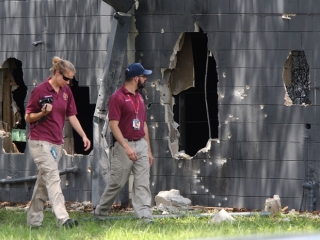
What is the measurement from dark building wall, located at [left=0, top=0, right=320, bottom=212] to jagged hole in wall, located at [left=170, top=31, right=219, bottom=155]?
0.37m

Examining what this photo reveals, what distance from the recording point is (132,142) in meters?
10.1

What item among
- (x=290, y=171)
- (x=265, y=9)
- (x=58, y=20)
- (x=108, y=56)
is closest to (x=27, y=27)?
(x=58, y=20)

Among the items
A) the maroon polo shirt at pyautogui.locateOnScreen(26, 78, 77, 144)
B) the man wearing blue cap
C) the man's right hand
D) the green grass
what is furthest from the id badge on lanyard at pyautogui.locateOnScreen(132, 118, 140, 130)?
the green grass

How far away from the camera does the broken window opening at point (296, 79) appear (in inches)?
473

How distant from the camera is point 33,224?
33.1 feet

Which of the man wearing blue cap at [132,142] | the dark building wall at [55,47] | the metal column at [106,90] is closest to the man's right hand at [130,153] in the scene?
the man wearing blue cap at [132,142]

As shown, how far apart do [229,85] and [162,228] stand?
3160mm

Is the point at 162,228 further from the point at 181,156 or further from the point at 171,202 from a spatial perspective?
the point at 181,156

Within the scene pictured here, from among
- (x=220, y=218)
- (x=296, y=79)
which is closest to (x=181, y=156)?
(x=296, y=79)

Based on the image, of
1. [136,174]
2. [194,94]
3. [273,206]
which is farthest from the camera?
[194,94]

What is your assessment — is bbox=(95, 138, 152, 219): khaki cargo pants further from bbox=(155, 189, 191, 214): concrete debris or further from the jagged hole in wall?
the jagged hole in wall

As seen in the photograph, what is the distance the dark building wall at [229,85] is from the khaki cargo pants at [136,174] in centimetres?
240

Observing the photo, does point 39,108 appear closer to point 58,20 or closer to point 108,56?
point 108,56

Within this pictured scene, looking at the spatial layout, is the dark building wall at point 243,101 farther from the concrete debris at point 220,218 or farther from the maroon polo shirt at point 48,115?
the maroon polo shirt at point 48,115
